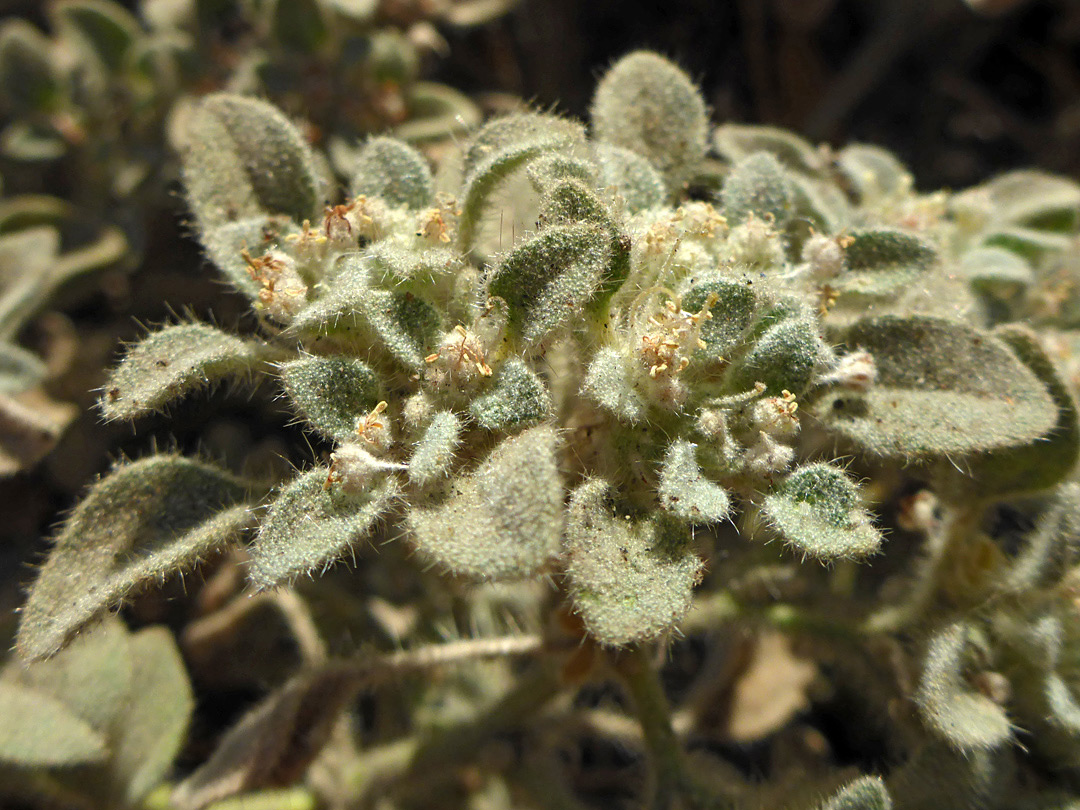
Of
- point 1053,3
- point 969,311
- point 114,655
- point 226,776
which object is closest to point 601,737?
point 226,776

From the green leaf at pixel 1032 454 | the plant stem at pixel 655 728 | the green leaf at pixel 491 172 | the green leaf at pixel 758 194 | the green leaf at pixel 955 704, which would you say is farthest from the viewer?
the plant stem at pixel 655 728

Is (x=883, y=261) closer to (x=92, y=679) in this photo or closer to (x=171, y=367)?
(x=171, y=367)

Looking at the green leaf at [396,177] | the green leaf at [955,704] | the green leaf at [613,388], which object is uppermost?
the green leaf at [396,177]

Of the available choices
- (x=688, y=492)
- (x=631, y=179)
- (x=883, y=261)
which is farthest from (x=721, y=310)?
(x=883, y=261)

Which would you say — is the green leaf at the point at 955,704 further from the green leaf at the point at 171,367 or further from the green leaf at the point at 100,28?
the green leaf at the point at 100,28

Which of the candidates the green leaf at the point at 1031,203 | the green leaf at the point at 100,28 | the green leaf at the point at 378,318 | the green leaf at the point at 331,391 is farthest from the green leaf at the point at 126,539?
the green leaf at the point at 1031,203

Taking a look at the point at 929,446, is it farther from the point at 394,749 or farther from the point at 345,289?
the point at 394,749

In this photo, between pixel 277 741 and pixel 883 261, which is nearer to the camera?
pixel 883 261
